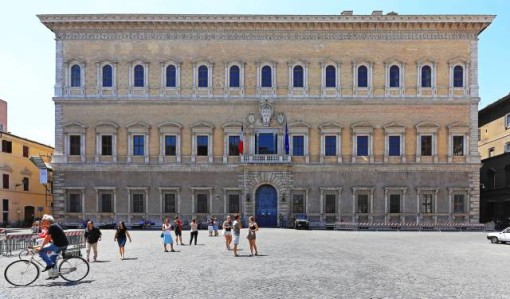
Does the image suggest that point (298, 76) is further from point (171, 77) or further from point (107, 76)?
point (107, 76)

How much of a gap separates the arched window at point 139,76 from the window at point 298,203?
15.7 metres

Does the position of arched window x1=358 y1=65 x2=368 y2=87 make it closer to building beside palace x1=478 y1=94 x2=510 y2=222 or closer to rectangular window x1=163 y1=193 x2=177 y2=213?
building beside palace x1=478 y1=94 x2=510 y2=222

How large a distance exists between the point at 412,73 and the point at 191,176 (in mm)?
20090

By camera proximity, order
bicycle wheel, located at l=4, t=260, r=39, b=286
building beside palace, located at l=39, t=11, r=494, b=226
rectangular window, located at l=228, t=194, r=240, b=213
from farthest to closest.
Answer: rectangular window, located at l=228, t=194, r=240, b=213
building beside palace, located at l=39, t=11, r=494, b=226
bicycle wheel, located at l=4, t=260, r=39, b=286

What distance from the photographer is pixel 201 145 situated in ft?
145

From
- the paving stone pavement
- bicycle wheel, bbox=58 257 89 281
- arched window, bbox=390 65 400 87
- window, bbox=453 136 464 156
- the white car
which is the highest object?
arched window, bbox=390 65 400 87

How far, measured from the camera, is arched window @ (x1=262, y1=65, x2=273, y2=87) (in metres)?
44.5

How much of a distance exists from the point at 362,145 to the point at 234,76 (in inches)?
→ 473

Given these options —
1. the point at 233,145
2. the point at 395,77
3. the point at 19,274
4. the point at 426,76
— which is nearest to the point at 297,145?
the point at 233,145

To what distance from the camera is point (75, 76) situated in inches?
1759

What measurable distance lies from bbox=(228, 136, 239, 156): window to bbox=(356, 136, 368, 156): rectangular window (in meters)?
9.86

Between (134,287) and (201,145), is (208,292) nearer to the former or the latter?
(134,287)

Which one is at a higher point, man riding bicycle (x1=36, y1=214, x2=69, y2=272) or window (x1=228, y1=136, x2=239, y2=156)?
window (x1=228, y1=136, x2=239, y2=156)

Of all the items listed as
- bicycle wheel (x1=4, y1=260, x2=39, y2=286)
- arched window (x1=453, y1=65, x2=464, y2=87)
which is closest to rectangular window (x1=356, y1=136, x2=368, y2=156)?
arched window (x1=453, y1=65, x2=464, y2=87)
